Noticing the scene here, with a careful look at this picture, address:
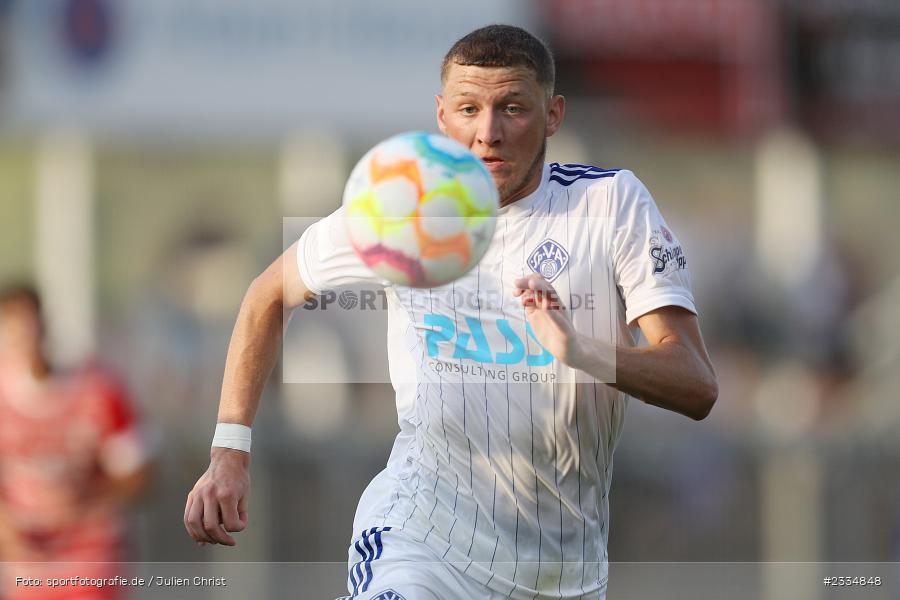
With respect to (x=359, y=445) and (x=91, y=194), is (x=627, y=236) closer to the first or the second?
(x=359, y=445)

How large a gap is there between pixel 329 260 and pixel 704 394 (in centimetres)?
146

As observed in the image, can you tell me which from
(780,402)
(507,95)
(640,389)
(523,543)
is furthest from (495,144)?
(780,402)

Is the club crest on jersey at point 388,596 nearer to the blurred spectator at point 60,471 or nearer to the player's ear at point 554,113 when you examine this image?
the player's ear at point 554,113

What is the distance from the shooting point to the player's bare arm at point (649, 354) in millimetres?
4039

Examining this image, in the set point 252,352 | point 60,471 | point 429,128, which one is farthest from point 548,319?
point 429,128

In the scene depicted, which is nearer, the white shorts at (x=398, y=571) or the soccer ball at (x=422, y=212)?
the soccer ball at (x=422, y=212)

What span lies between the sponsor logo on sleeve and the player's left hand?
2.28 feet

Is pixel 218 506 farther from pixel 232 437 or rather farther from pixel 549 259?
pixel 549 259

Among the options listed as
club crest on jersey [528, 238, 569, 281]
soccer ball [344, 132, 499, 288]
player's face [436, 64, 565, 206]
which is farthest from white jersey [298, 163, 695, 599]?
soccer ball [344, 132, 499, 288]

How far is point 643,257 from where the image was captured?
15.3ft

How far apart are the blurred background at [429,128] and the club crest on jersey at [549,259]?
4458 millimetres

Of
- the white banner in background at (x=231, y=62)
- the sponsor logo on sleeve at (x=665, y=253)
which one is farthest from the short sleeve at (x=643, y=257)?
the white banner in background at (x=231, y=62)

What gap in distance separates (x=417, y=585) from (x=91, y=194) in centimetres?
901

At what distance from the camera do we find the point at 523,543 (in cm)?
481
